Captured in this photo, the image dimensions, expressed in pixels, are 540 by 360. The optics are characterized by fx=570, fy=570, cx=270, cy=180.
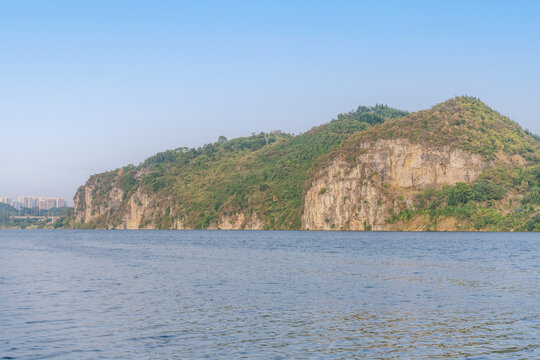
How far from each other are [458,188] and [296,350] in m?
179

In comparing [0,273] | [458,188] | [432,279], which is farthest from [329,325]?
[458,188]

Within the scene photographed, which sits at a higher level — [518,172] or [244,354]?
[518,172]

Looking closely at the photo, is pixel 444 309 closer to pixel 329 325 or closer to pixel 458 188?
pixel 329 325

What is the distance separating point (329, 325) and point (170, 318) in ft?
26.7

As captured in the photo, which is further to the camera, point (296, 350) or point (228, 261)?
point (228, 261)

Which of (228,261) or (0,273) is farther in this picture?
(228,261)

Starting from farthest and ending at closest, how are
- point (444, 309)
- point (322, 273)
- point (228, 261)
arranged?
point (228, 261)
point (322, 273)
point (444, 309)

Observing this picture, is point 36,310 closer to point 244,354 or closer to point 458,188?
point 244,354

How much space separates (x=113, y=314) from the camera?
30141mm

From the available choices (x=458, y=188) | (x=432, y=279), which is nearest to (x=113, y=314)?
(x=432, y=279)

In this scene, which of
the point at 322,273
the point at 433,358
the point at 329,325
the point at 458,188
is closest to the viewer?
the point at 433,358

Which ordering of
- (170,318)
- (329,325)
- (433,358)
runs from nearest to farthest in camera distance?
(433,358) → (329,325) → (170,318)

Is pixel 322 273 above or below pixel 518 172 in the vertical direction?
below

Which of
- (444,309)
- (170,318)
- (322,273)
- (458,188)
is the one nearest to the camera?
(170,318)
